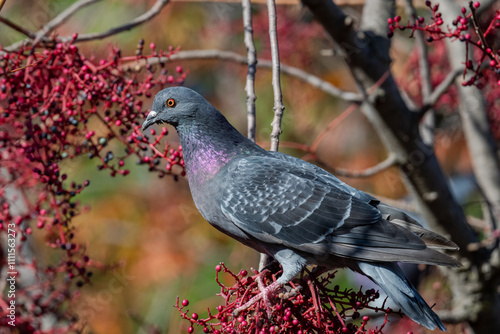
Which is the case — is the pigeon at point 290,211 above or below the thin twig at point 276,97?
below

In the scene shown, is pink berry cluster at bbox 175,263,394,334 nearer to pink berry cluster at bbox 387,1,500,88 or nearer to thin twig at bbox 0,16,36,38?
pink berry cluster at bbox 387,1,500,88

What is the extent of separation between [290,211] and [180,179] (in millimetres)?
3392

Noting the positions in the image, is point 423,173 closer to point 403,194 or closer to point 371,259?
point 371,259

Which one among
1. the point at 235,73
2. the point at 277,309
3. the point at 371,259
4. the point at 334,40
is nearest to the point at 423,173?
the point at 334,40

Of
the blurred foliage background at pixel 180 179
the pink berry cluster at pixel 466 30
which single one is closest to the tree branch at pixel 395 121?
the pink berry cluster at pixel 466 30

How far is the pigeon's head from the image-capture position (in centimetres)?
301

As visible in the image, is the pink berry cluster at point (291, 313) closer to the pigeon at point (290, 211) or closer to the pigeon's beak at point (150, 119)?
the pigeon at point (290, 211)

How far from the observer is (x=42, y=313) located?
10.3 feet

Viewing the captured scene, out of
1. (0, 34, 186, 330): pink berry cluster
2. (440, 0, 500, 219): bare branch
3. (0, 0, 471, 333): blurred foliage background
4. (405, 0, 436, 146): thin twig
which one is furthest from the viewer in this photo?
(0, 0, 471, 333): blurred foliage background

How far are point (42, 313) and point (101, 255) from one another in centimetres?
369

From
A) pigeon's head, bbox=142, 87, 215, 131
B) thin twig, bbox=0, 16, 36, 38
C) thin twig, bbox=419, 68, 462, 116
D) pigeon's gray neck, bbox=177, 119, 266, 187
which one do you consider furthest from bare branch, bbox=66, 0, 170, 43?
thin twig, bbox=419, 68, 462, 116

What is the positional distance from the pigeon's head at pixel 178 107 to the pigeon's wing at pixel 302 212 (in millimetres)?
365

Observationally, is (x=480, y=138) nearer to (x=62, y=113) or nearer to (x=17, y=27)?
(x=62, y=113)

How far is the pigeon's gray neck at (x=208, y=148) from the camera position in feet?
9.57
